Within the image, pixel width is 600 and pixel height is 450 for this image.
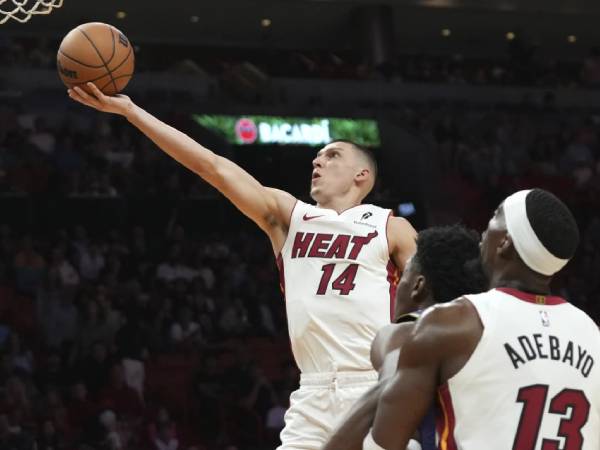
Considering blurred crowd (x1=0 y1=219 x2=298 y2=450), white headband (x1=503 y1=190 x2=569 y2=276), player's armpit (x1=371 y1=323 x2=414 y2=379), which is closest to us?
white headband (x1=503 y1=190 x2=569 y2=276)

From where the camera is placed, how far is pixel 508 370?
3104mm

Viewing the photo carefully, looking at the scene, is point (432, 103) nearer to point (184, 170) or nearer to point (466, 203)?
point (466, 203)

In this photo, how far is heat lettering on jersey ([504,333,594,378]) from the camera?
312 cm

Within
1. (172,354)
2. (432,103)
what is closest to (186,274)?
(172,354)

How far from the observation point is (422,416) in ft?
10.2

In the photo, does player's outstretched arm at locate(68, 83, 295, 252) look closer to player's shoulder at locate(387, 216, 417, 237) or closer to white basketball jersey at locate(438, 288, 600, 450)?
player's shoulder at locate(387, 216, 417, 237)

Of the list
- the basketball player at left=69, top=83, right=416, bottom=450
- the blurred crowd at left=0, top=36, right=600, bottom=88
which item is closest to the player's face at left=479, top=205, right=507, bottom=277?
the basketball player at left=69, top=83, right=416, bottom=450

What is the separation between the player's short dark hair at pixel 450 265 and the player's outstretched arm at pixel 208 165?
230 cm

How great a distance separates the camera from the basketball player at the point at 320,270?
5.63m

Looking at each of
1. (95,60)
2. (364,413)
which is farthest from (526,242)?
A: (95,60)

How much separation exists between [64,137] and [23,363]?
420cm

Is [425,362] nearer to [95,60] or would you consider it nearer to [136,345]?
[95,60]

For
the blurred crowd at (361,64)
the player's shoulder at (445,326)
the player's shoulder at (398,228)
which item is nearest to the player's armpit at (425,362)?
the player's shoulder at (445,326)

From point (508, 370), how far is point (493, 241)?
0.37 meters
